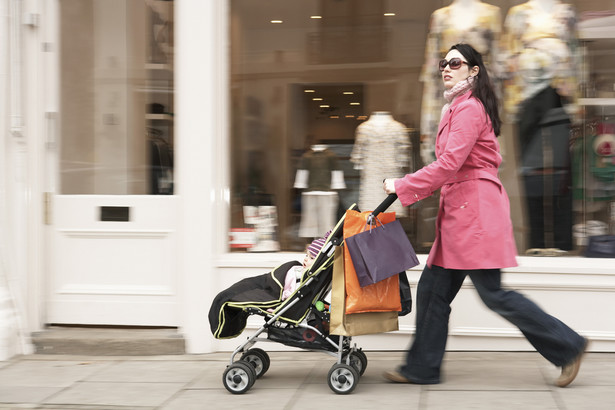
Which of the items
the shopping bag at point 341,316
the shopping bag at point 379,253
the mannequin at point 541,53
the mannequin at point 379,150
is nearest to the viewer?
the shopping bag at point 379,253

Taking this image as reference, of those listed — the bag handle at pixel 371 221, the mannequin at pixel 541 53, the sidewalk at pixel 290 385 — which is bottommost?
the sidewalk at pixel 290 385

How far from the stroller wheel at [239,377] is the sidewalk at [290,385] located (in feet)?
0.18

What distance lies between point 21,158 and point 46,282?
1015 millimetres

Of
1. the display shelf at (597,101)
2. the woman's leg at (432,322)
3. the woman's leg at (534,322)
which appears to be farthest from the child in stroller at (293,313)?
the display shelf at (597,101)

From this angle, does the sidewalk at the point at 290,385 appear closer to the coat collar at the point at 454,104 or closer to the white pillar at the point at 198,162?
the white pillar at the point at 198,162

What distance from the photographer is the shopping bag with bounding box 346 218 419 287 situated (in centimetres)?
418

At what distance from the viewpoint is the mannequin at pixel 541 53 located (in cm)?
561

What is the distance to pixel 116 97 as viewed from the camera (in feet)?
20.7

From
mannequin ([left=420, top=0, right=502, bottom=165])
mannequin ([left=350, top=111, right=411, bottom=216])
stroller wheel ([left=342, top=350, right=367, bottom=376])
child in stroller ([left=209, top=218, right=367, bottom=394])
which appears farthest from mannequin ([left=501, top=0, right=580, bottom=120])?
stroller wheel ([left=342, top=350, right=367, bottom=376])

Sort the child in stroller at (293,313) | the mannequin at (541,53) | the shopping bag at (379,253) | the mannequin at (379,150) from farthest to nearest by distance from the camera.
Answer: the mannequin at (379,150)
the mannequin at (541,53)
the child in stroller at (293,313)
the shopping bag at (379,253)

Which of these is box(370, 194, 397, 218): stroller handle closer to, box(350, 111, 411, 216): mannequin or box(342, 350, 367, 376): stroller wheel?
box(342, 350, 367, 376): stroller wheel

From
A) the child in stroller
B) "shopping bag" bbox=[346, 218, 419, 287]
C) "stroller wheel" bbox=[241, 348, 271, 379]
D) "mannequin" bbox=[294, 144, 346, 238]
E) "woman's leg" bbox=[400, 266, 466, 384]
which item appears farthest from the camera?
"mannequin" bbox=[294, 144, 346, 238]

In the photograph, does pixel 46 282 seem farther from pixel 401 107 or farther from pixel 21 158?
pixel 401 107

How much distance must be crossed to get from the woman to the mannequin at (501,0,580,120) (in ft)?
4.32
